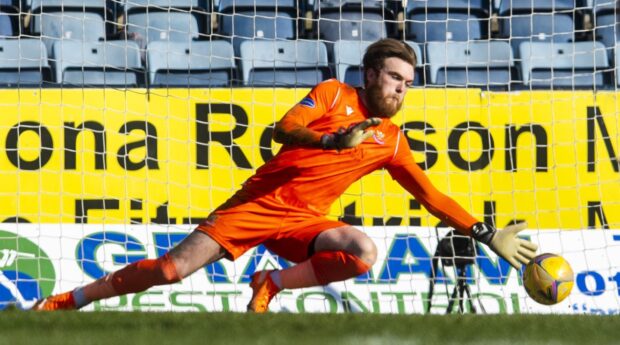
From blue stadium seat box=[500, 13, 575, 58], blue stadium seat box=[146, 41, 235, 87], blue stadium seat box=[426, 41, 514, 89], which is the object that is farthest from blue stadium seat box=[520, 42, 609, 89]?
blue stadium seat box=[146, 41, 235, 87]

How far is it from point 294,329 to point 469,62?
4.58 meters

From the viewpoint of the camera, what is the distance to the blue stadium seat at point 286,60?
810 cm

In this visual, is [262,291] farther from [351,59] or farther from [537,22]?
[537,22]

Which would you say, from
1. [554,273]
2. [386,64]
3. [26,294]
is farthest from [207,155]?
[554,273]

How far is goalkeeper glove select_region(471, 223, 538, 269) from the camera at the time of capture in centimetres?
596

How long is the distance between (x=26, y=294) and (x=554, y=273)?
10.9ft

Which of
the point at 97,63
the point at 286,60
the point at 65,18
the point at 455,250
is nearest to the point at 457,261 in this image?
the point at 455,250

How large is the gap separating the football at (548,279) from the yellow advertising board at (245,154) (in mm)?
1659

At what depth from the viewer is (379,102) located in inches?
230

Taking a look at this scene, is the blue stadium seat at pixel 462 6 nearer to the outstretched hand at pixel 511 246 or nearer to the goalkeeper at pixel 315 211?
the goalkeeper at pixel 315 211

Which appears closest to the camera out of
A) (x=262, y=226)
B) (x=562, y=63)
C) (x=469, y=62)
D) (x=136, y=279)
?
(x=136, y=279)

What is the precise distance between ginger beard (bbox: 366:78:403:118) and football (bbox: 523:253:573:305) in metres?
1.07

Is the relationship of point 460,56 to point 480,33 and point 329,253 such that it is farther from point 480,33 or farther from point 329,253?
point 329,253

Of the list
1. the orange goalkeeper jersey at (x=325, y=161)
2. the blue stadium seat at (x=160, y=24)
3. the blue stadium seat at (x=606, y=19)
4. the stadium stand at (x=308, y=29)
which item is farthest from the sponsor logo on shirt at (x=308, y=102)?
the blue stadium seat at (x=606, y=19)
